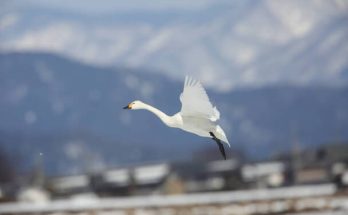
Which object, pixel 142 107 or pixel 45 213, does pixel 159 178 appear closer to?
pixel 45 213

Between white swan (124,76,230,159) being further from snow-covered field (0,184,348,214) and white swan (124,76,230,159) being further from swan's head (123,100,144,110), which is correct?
snow-covered field (0,184,348,214)

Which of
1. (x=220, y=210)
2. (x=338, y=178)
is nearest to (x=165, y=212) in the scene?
(x=220, y=210)

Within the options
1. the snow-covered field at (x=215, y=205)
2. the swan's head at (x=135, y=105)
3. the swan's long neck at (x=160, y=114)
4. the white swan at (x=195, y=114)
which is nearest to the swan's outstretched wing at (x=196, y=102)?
the white swan at (x=195, y=114)

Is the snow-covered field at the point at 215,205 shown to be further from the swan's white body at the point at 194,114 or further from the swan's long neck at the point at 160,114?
the swan's long neck at the point at 160,114

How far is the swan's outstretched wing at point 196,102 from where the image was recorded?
37.3 ft

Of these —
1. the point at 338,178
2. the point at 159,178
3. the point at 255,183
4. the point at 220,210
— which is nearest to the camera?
the point at 220,210

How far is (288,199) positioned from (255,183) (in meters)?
62.1

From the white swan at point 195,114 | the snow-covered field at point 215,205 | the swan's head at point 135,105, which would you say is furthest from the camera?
the snow-covered field at point 215,205

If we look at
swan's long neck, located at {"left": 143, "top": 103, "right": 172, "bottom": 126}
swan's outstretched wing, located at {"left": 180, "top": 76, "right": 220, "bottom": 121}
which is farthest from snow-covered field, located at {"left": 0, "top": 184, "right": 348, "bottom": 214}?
swan's long neck, located at {"left": 143, "top": 103, "right": 172, "bottom": 126}

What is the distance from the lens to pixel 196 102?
11688 mm

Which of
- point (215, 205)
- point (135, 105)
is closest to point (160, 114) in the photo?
point (135, 105)

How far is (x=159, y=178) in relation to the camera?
7608 inches

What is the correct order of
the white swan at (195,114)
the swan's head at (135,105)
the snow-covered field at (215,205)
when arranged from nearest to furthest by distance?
the white swan at (195,114), the swan's head at (135,105), the snow-covered field at (215,205)

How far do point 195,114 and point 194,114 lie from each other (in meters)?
0.01
